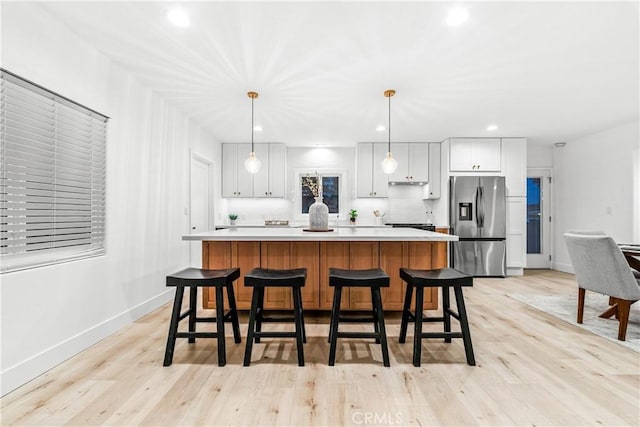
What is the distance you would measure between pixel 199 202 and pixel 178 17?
3081mm

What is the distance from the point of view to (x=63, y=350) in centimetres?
216

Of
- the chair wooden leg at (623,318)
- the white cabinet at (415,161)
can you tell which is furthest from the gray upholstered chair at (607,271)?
the white cabinet at (415,161)

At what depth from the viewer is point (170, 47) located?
2414 mm

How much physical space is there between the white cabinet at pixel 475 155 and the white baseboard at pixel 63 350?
495 centimetres

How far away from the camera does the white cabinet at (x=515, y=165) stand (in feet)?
17.1

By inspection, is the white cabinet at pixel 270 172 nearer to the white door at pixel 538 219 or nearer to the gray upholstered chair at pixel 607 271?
the gray upholstered chair at pixel 607 271

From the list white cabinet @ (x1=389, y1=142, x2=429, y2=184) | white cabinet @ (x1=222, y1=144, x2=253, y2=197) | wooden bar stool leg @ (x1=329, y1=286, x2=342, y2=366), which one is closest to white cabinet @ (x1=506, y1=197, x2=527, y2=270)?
white cabinet @ (x1=389, y1=142, x2=429, y2=184)

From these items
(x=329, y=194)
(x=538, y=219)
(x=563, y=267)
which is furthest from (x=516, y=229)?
(x=329, y=194)

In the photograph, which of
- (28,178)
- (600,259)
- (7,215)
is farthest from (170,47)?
(600,259)

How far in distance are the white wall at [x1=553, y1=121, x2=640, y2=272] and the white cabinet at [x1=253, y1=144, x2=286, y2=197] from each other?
5.16m

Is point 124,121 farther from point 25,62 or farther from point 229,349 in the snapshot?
point 229,349

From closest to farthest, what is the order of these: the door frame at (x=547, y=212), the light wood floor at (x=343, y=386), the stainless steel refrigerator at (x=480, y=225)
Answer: the light wood floor at (x=343, y=386)
the stainless steel refrigerator at (x=480, y=225)
the door frame at (x=547, y=212)

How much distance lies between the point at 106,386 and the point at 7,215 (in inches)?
46.4

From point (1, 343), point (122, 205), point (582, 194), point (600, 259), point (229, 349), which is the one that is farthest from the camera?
point (582, 194)
